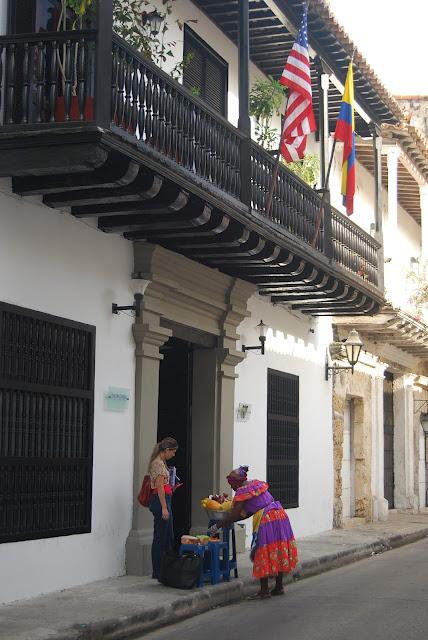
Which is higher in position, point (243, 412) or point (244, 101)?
point (244, 101)

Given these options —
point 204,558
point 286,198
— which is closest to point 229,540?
point 204,558

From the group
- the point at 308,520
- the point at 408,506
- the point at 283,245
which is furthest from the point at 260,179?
the point at 408,506

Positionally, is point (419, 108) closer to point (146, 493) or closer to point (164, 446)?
point (164, 446)

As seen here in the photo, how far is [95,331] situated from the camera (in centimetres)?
1137

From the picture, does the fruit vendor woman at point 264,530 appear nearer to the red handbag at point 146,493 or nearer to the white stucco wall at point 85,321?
the red handbag at point 146,493

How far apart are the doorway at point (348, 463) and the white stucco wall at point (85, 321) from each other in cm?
939

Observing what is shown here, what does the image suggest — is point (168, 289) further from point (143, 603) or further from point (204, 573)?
point (143, 603)

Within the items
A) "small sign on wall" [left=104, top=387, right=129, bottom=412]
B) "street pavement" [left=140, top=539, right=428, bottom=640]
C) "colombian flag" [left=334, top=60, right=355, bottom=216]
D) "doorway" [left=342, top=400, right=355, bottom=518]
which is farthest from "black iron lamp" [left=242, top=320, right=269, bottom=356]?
"doorway" [left=342, top=400, right=355, bottom=518]

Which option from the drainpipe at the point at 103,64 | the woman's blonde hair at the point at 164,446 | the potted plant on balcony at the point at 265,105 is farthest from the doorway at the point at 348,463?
the drainpipe at the point at 103,64

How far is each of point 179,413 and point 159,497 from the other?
3.22 m

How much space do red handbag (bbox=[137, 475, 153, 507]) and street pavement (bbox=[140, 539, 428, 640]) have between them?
1.41m

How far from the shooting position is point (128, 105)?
9.90m

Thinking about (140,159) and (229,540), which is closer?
(140,159)

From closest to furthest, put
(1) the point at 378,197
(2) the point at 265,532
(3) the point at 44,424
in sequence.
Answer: (3) the point at 44,424 → (2) the point at 265,532 → (1) the point at 378,197
